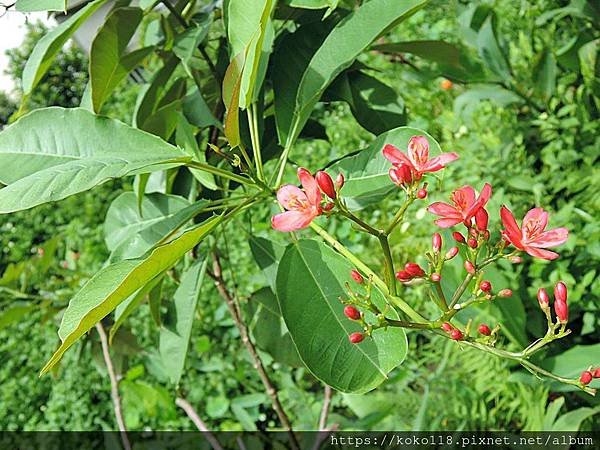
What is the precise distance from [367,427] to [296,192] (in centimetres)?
123

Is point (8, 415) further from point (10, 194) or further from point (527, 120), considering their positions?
point (10, 194)

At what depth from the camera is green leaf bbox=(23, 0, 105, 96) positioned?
2.37 ft

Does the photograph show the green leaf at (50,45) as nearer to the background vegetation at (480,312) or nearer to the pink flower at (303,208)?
the pink flower at (303,208)

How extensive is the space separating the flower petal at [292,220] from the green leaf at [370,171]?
5.6 inches

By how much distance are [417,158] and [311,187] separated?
100 millimetres

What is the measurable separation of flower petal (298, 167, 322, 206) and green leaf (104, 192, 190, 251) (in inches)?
13.0

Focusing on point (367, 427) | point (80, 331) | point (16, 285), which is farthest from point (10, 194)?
point (367, 427)

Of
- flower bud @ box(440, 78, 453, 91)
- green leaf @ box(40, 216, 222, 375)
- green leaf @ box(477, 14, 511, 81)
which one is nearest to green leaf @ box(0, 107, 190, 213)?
green leaf @ box(40, 216, 222, 375)

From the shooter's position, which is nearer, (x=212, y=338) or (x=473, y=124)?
(x=473, y=124)

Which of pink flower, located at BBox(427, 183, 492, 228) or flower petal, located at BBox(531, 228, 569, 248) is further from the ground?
pink flower, located at BBox(427, 183, 492, 228)

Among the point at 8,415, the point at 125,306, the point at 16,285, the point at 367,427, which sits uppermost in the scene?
the point at 125,306

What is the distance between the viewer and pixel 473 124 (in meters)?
2.12

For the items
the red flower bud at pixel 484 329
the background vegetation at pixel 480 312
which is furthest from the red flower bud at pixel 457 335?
the background vegetation at pixel 480 312

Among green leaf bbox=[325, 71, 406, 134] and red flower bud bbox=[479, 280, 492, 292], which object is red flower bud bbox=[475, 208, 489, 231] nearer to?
red flower bud bbox=[479, 280, 492, 292]
